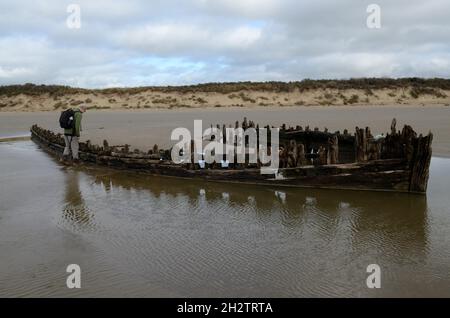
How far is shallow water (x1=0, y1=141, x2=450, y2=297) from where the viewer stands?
5.07m

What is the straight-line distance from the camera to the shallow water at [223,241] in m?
5.07

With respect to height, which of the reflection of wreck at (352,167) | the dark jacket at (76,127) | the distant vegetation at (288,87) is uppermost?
the distant vegetation at (288,87)

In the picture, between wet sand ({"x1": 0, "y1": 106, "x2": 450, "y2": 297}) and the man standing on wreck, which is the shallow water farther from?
the man standing on wreck

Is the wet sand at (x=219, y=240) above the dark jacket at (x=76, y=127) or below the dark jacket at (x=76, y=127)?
below

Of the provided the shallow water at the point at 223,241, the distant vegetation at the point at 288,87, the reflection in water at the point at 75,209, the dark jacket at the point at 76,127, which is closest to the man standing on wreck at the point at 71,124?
the dark jacket at the point at 76,127

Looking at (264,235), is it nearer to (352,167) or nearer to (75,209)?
(352,167)

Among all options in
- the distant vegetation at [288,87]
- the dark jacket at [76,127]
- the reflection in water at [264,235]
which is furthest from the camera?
the distant vegetation at [288,87]

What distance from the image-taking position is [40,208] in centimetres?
877

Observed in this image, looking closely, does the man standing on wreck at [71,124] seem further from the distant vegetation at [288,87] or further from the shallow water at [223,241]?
the distant vegetation at [288,87]

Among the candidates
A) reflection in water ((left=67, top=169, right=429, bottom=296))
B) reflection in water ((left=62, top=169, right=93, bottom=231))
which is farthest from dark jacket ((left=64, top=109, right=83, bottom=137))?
reflection in water ((left=67, top=169, right=429, bottom=296))
